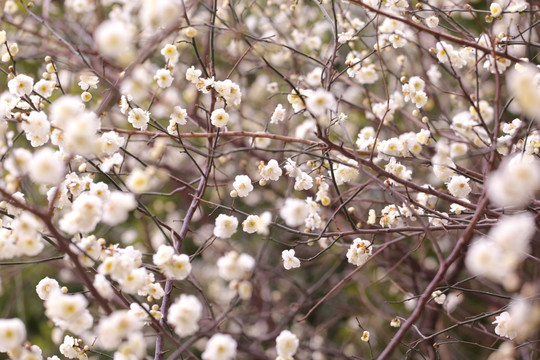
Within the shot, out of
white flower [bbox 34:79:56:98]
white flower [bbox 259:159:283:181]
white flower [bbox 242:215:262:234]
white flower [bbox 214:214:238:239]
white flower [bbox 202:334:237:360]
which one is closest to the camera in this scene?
white flower [bbox 202:334:237:360]

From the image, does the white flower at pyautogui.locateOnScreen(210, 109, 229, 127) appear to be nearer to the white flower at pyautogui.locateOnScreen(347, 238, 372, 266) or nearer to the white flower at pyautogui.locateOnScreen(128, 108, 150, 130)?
the white flower at pyautogui.locateOnScreen(128, 108, 150, 130)

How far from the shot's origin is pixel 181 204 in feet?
11.6

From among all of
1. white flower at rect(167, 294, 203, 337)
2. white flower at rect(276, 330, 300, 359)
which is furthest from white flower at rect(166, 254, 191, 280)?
white flower at rect(276, 330, 300, 359)

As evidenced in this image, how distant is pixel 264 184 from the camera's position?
158cm

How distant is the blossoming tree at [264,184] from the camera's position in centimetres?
109

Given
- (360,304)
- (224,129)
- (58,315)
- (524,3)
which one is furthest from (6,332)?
(360,304)

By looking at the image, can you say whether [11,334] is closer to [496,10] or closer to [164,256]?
[164,256]

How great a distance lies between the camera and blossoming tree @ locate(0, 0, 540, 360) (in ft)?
3.58

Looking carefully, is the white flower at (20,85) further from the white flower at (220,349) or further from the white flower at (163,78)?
the white flower at (220,349)

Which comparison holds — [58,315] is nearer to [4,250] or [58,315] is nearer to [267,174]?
[4,250]

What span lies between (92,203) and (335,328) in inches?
96.3

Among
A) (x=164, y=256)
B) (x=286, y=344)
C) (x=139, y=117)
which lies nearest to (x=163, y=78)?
(x=139, y=117)

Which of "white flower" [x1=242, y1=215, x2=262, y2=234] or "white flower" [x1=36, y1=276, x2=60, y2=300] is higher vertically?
"white flower" [x1=242, y1=215, x2=262, y2=234]

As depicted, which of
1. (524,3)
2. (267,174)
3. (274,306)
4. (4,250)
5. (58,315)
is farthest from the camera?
(274,306)
